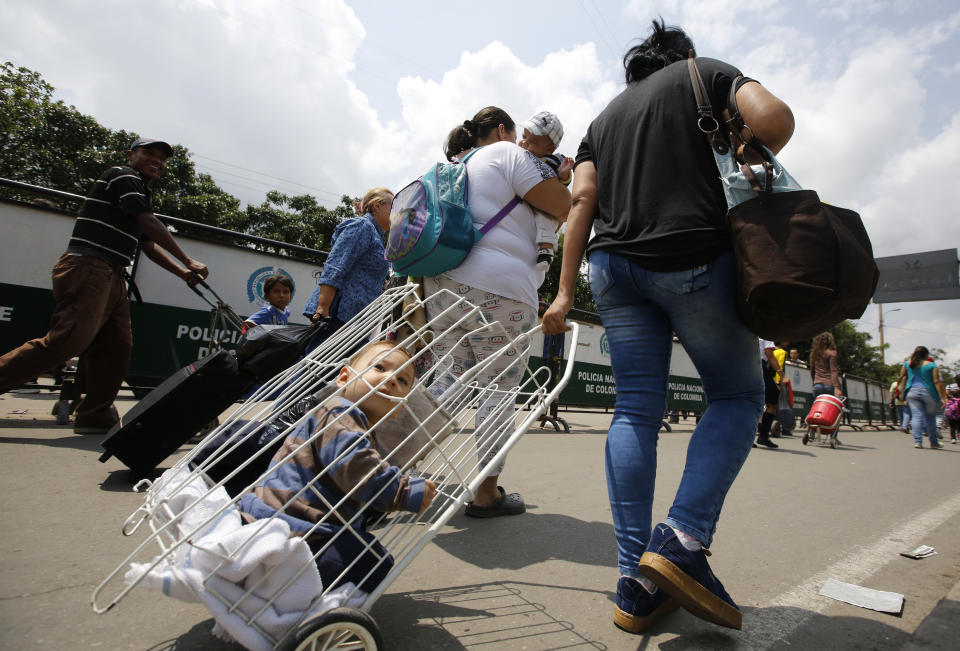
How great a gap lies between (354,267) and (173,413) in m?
1.31

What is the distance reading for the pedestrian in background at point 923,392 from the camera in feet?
30.3

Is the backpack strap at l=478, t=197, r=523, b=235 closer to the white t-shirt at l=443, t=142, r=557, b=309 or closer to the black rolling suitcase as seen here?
the white t-shirt at l=443, t=142, r=557, b=309

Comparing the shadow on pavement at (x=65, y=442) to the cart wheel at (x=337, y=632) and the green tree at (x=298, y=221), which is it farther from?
the green tree at (x=298, y=221)

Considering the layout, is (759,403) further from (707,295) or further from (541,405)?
(541,405)

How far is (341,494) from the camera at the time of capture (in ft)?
4.39

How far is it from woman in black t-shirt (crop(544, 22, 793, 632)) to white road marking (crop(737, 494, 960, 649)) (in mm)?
198

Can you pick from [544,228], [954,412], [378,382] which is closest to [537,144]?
[544,228]

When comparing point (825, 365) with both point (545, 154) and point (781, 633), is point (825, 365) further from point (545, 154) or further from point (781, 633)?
point (781, 633)

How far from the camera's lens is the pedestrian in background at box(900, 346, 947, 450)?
30.3 feet

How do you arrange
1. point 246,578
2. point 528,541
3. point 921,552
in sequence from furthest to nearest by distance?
1. point 921,552
2. point 528,541
3. point 246,578

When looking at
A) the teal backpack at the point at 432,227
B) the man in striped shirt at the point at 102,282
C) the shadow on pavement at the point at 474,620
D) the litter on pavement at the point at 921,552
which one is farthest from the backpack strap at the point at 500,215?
the litter on pavement at the point at 921,552

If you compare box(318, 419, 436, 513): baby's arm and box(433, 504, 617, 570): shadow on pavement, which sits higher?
box(318, 419, 436, 513): baby's arm

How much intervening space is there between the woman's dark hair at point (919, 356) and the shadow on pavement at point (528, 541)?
993 cm

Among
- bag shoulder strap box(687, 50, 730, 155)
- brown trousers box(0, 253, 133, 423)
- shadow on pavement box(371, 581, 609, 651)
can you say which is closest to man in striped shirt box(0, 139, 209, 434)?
brown trousers box(0, 253, 133, 423)
